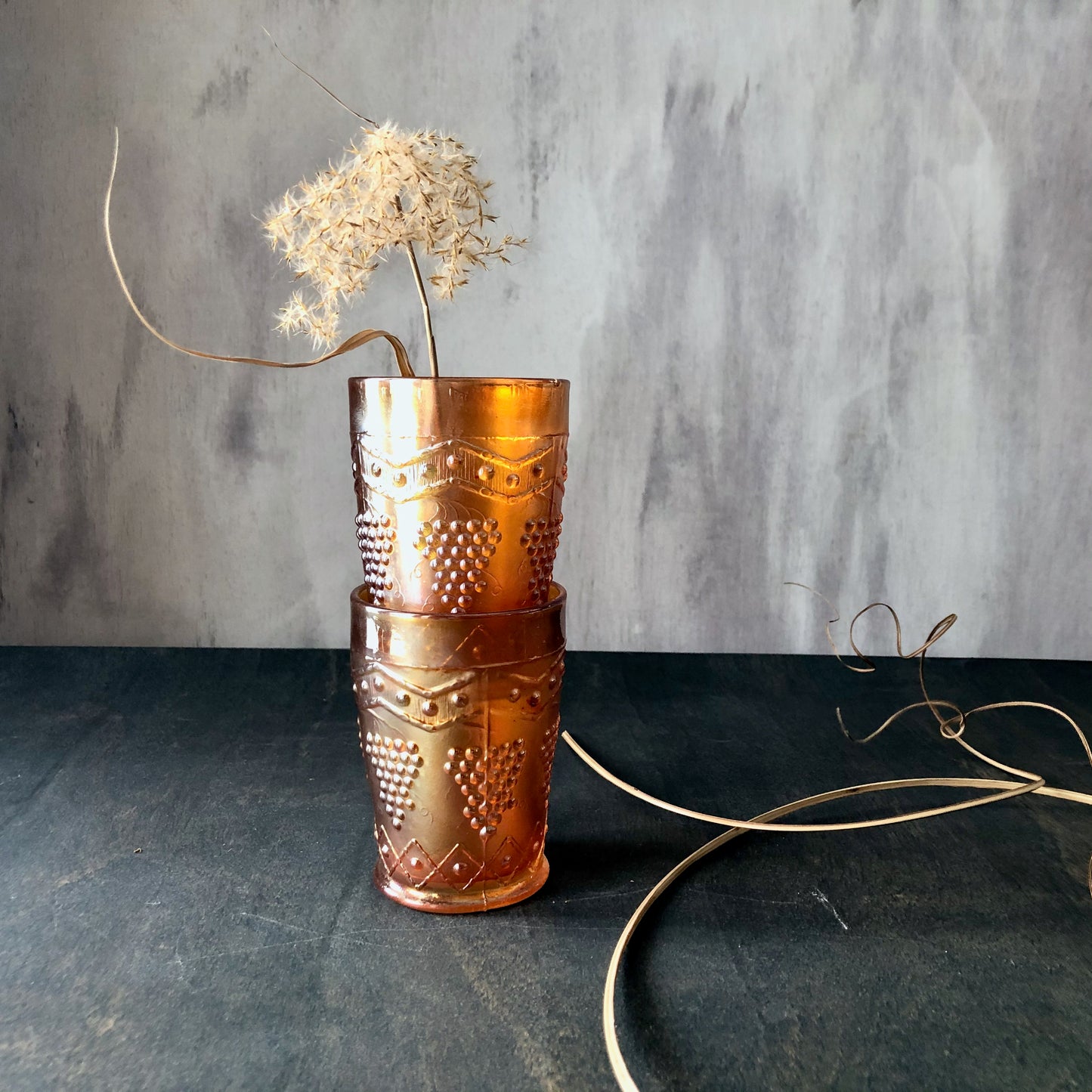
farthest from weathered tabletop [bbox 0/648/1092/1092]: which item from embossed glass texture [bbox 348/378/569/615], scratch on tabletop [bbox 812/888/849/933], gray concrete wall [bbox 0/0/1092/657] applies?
gray concrete wall [bbox 0/0/1092/657]

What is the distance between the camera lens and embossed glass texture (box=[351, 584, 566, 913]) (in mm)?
950

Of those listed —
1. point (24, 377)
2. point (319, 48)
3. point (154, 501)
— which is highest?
point (319, 48)

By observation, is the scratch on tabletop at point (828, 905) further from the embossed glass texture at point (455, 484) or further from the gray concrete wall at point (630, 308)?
the gray concrete wall at point (630, 308)

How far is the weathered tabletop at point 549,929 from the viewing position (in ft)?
2.57

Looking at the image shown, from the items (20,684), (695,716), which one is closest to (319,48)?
(20,684)

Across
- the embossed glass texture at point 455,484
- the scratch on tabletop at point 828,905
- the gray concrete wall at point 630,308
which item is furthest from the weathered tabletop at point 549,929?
the gray concrete wall at point 630,308

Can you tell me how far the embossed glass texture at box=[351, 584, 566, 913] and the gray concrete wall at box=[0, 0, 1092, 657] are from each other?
3.19 feet

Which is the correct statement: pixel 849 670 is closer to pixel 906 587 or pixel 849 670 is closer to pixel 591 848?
pixel 906 587

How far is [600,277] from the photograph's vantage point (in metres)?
1.89

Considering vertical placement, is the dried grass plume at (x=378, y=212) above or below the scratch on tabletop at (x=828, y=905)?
above

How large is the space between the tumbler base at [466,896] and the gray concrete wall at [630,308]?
3.25 ft

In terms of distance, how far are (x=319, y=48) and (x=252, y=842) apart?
1.38 meters

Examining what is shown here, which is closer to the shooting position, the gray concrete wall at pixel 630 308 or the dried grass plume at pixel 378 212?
the dried grass plume at pixel 378 212

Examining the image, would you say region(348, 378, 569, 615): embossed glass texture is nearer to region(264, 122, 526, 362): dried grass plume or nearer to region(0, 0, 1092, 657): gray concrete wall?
region(264, 122, 526, 362): dried grass plume
